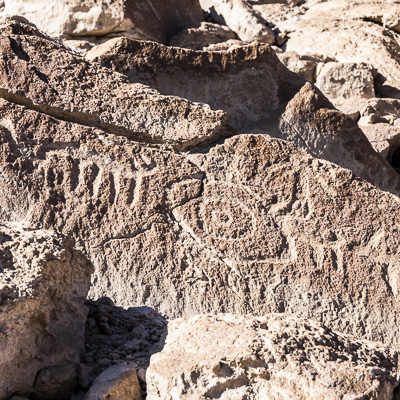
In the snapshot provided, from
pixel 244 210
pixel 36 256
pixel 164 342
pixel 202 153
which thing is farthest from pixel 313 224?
pixel 36 256

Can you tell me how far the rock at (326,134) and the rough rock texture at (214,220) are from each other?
56 centimetres

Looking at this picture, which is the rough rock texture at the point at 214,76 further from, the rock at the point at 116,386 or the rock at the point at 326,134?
the rock at the point at 116,386

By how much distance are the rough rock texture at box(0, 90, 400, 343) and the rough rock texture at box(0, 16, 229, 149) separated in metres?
0.07

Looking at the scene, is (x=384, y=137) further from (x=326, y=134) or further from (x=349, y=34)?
(x=349, y=34)

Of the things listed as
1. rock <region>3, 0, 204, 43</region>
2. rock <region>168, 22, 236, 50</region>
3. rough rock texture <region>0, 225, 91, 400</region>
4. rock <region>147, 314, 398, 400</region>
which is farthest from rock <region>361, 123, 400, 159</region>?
rough rock texture <region>0, 225, 91, 400</region>

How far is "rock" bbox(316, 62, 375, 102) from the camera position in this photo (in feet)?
18.4

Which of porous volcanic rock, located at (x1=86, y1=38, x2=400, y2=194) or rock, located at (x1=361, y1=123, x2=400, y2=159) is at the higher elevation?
porous volcanic rock, located at (x1=86, y1=38, x2=400, y2=194)

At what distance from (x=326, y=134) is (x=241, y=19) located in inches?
126

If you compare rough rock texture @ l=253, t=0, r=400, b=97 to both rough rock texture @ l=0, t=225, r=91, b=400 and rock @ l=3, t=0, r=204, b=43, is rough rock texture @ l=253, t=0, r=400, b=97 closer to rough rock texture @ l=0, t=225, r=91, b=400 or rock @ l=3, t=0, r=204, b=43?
rock @ l=3, t=0, r=204, b=43

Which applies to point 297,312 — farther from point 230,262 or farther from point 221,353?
point 221,353

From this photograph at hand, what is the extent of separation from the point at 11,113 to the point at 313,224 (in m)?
1.16

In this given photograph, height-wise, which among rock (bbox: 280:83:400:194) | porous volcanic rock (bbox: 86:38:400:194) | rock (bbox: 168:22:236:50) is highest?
porous volcanic rock (bbox: 86:38:400:194)

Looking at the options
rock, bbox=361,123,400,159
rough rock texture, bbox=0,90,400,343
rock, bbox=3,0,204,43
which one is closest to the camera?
rough rock texture, bbox=0,90,400,343

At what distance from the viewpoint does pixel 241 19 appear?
6.44 metres
